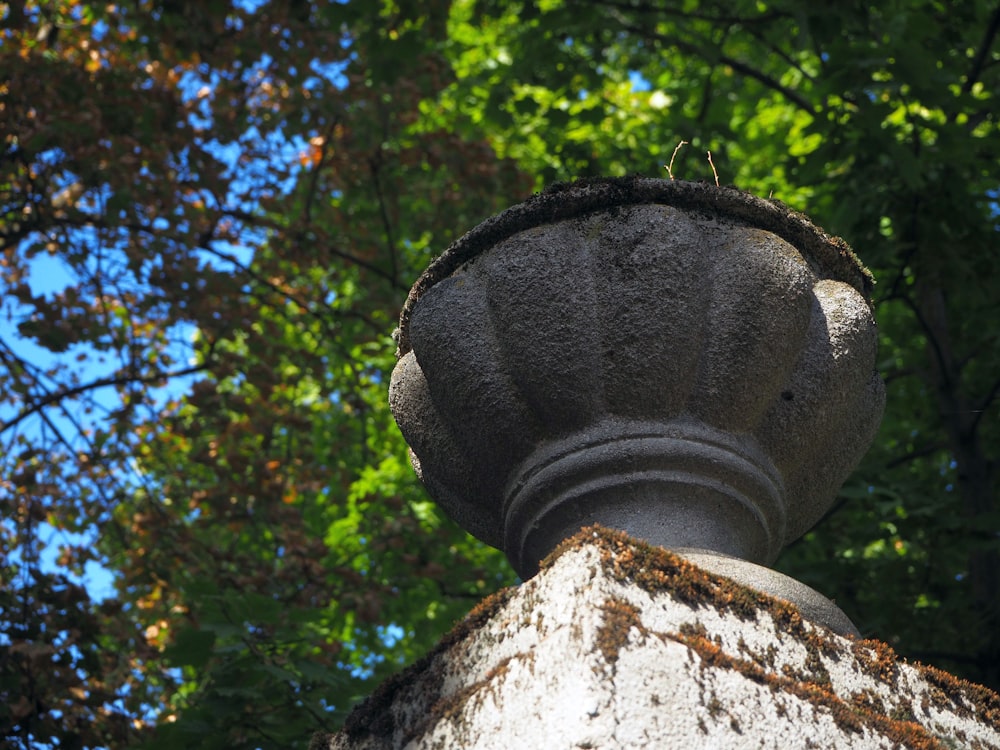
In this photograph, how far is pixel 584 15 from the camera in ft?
23.8

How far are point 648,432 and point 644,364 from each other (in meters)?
0.14

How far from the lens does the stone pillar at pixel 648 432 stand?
192cm

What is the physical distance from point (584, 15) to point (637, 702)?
20.3 ft

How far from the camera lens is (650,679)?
1737mm

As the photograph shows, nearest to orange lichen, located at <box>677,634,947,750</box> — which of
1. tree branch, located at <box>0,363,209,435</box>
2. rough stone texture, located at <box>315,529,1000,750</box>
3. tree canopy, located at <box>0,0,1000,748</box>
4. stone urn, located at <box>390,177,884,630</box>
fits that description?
rough stone texture, located at <box>315,529,1000,750</box>


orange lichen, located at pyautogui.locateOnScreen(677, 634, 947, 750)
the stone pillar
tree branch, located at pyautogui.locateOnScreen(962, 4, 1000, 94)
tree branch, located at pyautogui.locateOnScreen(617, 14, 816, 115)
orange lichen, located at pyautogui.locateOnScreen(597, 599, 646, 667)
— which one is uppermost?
tree branch, located at pyautogui.locateOnScreen(617, 14, 816, 115)

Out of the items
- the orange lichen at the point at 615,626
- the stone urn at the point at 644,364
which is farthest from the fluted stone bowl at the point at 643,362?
the orange lichen at the point at 615,626

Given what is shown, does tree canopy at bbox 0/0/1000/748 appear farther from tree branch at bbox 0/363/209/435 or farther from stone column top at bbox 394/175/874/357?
stone column top at bbox 394/175/874/357

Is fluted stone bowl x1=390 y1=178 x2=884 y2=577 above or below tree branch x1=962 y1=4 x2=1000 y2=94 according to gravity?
below

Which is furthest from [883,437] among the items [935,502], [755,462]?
[755,462]

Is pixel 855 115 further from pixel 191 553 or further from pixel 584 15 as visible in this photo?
pixel 191 553

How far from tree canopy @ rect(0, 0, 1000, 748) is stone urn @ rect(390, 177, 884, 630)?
1941 mm

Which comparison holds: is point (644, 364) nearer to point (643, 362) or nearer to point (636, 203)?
point (643, 362)

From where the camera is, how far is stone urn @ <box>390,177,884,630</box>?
7.69 ft
